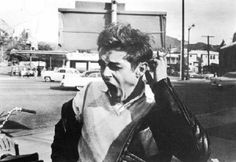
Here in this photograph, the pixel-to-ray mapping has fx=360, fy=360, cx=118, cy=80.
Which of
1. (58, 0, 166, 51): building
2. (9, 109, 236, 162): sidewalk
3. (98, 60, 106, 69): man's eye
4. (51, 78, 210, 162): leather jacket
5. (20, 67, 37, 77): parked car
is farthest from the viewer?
(9, 109, 236, 162): sidewalk

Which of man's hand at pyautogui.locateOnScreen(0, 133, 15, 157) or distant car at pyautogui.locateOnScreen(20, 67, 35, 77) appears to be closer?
man's hand at pyautogui.locateOnScreen(0, 133, 15, 157)

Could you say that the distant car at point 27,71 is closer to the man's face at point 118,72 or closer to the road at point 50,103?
the road at point 50,103

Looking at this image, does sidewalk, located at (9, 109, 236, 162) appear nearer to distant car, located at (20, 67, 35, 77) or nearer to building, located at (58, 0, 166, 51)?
distant car, located at (20, 67, 35, 77)

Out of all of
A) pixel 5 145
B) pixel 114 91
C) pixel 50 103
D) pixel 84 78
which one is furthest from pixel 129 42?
pixel 50 103

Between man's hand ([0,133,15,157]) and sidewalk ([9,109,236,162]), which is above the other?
man's hand ([0,133,15,157])

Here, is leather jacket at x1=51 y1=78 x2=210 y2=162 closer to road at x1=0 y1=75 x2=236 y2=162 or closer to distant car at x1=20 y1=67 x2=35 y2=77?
road at x1=0 y1=75 x2=236 y2=162

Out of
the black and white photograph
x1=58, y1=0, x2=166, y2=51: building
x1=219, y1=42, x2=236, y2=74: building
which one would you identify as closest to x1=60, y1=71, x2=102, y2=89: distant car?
the black and white photograph

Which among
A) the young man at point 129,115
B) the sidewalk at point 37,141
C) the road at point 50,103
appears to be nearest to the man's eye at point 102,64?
the young man at point 129,115

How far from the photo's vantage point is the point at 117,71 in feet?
5.12

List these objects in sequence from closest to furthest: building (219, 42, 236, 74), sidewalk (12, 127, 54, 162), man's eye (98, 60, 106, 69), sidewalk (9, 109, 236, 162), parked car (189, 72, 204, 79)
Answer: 1. man's eye (98, 60, 106, 69)
2. building (219, 42, 236, 74)
3. parked car (189, 72, 204, 79)
4. sidewalk (9, 109, 236, 162)
5. sidewalk (12, 127, 54, 162)

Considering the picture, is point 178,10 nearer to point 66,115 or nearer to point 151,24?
point 151,24

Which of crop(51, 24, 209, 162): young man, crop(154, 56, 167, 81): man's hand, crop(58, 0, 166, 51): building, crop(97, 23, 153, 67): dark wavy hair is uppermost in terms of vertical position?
crop(58, 0, 166, 51): building

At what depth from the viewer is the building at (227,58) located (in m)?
2.12

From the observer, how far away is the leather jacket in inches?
58.3
